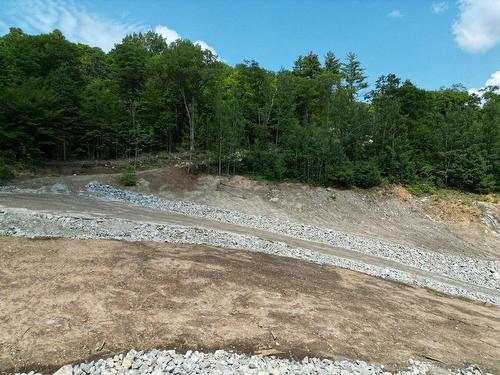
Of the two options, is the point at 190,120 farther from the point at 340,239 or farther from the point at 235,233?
the point at 340,239

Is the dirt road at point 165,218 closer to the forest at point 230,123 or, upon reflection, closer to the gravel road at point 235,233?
the gravel road at point 235,233

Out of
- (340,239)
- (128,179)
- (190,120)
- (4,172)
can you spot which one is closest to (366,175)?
(340,239)

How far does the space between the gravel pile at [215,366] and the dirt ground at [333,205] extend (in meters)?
17.5

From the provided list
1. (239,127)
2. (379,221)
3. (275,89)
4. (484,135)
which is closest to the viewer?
(379,221)

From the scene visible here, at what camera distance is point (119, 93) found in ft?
138

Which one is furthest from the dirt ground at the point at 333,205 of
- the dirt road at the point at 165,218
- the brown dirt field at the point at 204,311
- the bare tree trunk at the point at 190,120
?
the brown dirt field at the point at 204,311

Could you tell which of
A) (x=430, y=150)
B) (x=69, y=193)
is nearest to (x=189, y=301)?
(x=69, y=193)

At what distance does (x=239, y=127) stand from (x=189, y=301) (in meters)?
26.3

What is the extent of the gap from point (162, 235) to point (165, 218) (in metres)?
4.40

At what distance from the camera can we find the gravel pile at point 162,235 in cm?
1402

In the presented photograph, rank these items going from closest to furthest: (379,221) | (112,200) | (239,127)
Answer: (112,200), (379,221), (239,127)

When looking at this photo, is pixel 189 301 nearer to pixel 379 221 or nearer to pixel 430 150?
pixel 379 221

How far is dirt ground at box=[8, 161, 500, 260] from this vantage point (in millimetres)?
24938

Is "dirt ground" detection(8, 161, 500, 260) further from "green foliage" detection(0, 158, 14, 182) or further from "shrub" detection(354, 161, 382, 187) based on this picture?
"shrub" detection(354, 161, 382, 187)
